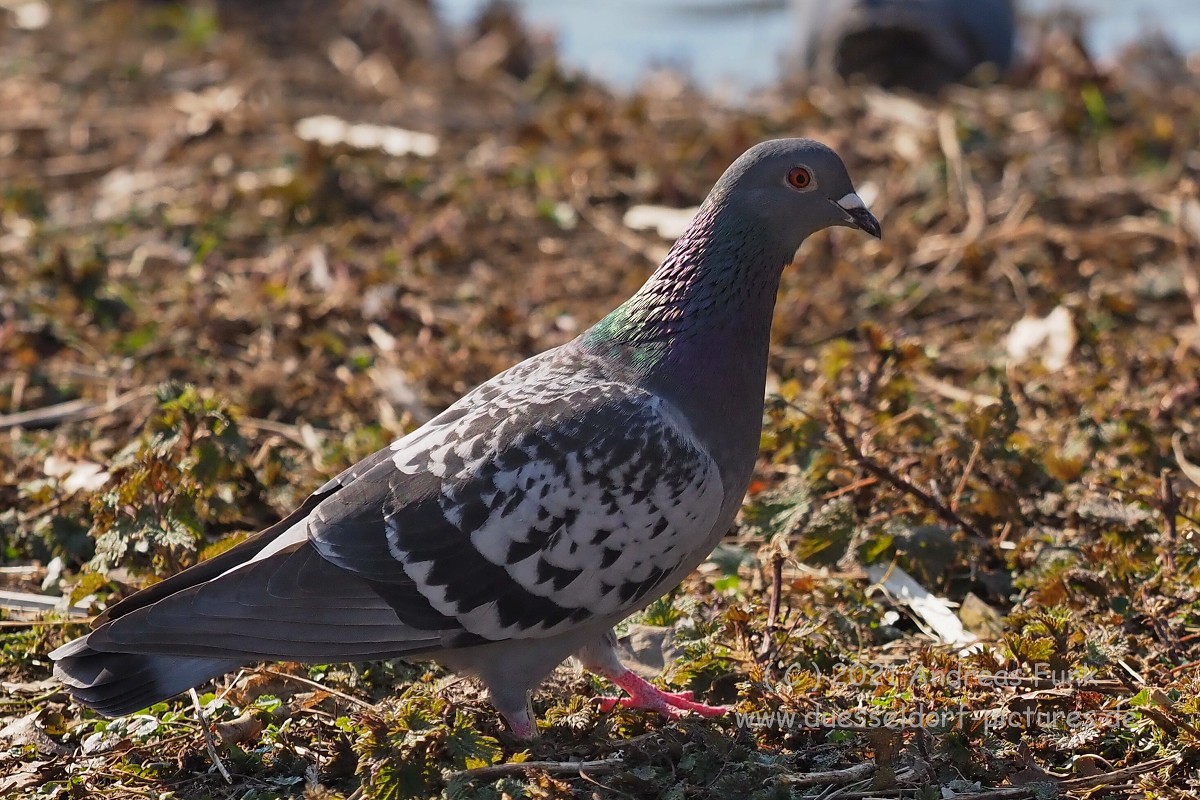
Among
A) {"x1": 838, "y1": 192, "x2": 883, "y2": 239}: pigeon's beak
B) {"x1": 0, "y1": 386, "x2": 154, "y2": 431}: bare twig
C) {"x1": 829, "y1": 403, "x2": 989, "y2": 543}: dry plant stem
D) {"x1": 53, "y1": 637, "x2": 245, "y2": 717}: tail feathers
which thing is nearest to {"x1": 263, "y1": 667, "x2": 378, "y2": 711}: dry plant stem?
{"x1": 53, "y1": 637, "x2": 245, "y2": 717}: tail feathers

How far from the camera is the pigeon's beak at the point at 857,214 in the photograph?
405 cm

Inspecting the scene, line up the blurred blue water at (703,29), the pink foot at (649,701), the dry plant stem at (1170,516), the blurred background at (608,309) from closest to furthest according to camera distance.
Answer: the blurred background at (608,309) < the pink foot at (649,701) < the dry plant stem at (1170,516) < the blurred blue water at (703,29)

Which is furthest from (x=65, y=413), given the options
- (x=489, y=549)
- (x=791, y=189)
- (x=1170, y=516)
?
(x=1170, y=516)

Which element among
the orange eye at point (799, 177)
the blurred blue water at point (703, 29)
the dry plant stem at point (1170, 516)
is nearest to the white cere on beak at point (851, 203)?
the orange eye at point (799, 177)

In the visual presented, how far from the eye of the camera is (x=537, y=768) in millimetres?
3393

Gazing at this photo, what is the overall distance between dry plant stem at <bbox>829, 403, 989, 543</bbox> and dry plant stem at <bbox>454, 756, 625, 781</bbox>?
1.34 m

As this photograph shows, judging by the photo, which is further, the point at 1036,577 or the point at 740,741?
the point at 1036,577

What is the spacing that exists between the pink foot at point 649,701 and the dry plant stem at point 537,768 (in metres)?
0.31

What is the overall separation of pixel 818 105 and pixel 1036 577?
5388mm

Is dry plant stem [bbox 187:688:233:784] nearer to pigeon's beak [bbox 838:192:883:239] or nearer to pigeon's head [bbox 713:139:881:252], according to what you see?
pigeon's head [bbox 713:139:881:252]

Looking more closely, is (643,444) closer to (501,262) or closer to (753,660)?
(753,660)

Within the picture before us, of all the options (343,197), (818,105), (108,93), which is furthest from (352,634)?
(108,93)

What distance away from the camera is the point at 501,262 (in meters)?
7.25

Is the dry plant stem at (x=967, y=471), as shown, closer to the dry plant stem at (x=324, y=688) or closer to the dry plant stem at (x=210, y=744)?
the dry plant stem at (x=324, y=688)
